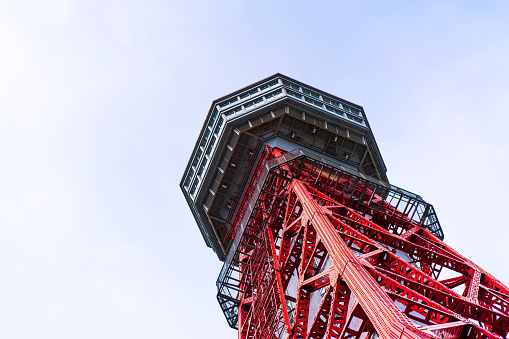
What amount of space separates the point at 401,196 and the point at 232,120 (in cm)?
1385

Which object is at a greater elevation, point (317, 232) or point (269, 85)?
point (269, 85)

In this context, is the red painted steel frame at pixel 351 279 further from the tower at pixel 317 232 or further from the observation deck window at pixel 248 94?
the observation deck window at pixel 248 94

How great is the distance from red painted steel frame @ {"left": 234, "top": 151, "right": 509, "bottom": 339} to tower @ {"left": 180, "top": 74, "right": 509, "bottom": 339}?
59mm

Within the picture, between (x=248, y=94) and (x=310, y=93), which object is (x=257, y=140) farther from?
(x=310, y=93)

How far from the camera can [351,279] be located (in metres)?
18.4

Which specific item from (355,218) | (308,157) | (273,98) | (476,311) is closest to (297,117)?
(273,98)

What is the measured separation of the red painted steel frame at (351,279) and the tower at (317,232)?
0.06 m

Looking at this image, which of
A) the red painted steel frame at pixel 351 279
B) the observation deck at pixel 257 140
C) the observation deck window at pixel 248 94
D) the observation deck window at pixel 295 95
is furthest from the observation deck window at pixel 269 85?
the red painted steel frame at pixel 351 279

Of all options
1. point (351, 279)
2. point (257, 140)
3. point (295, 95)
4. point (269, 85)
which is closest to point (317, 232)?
point (351, 279)

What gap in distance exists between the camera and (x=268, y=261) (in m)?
34.4

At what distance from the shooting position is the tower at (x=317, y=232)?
61.5 feet

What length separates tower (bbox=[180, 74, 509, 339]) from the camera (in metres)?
18.7

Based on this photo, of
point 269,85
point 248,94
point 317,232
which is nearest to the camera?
point 317,232

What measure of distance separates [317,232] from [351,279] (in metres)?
5.87
